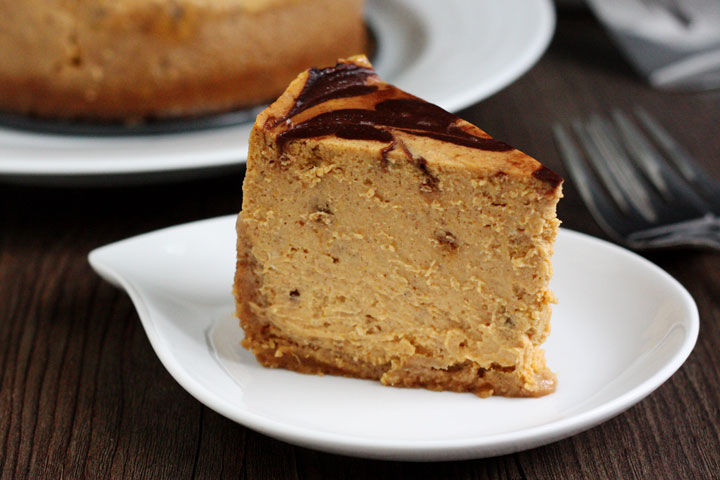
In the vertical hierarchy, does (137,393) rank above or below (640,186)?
above

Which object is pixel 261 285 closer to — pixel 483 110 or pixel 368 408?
pixel 368 408

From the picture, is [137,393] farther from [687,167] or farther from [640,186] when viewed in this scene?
[687,167]

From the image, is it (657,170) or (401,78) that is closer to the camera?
(657,170)

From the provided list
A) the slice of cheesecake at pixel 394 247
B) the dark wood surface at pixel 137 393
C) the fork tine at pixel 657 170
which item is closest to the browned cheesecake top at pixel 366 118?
the slice of cheesecake at pixel 394 247

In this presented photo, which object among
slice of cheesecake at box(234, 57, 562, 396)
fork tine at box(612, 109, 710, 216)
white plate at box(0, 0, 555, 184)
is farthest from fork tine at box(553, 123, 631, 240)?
slice of cheesecake at box(234, 57, 562, 396)

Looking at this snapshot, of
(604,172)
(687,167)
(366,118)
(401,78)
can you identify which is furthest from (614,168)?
(366,118)

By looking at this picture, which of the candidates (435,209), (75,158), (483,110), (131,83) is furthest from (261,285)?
(483,110)
